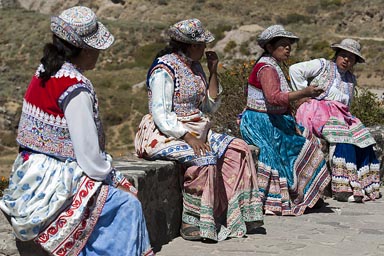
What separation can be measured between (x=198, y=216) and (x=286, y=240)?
76 centimetres

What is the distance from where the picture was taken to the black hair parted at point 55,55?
3.84m

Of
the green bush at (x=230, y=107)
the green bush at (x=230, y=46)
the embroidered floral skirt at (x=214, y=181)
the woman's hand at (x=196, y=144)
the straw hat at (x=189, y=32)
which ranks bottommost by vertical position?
the green bush at (x=230, y=46)

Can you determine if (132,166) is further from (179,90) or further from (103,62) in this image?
(103,62)

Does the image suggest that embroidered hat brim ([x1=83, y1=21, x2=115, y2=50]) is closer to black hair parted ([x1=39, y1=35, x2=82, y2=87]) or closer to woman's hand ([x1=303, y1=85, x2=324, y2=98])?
black hair parted ([x1=39, y1=35, x2=82, y2=87])

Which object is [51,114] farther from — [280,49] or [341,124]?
[341,124]

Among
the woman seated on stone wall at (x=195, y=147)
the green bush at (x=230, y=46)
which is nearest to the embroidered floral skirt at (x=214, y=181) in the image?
the woman seated on stone wall at (x=195, y=147)

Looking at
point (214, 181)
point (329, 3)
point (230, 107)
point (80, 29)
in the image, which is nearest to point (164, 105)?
point (214, 181)

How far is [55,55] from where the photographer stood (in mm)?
3910

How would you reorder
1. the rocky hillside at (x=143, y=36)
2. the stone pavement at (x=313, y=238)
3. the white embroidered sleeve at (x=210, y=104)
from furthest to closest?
1. the rocky hillside at (x=143, y=36)
2. the white embroidered sleeve at (x=210, y=104)
3. the stone pavement at (x=313, y=238)

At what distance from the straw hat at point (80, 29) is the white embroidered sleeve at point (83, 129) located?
0.29m

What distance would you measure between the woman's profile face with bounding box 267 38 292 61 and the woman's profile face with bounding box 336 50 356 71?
1.04 metres

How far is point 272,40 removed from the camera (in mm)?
6719

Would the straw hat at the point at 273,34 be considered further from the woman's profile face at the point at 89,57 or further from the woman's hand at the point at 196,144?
the woman's profile face at the point at 89,57

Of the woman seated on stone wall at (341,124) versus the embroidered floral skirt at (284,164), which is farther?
the woman seated on stone wall at (341,124)
